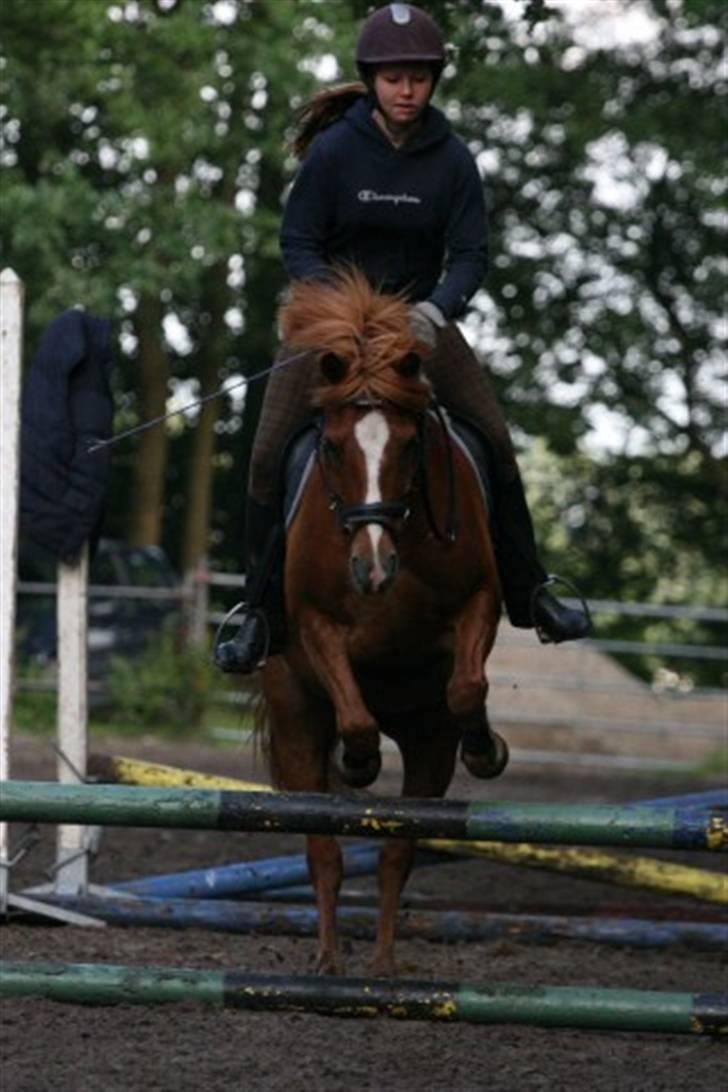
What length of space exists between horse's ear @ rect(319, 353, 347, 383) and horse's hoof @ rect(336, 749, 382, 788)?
3.39 ft

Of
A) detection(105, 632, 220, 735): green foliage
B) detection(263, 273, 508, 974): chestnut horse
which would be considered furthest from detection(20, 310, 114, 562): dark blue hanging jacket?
detection(105, 632, 220, 735): green foliage

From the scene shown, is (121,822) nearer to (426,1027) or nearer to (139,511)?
(426,1027)

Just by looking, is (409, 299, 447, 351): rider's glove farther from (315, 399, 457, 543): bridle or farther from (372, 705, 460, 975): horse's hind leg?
(372, 705, 460, 975): horse's hind leg

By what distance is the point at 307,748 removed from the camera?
8.76 meters

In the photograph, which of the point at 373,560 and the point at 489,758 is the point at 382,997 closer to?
the point at 373,560

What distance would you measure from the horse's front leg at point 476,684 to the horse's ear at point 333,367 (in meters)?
0.79

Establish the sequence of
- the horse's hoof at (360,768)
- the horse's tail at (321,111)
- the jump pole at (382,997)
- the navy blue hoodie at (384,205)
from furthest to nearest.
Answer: the horse's tail at (321,111)
the navy blue hoodie at (384,205)
the horse's hoof at (360,768)
the jump pole at (382,997)

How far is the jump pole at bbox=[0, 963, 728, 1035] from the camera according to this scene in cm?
679

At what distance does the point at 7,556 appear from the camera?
9.23m

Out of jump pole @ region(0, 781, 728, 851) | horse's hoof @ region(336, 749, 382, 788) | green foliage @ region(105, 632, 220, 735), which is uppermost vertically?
jump pole @ region(0, 781, 728, 851)

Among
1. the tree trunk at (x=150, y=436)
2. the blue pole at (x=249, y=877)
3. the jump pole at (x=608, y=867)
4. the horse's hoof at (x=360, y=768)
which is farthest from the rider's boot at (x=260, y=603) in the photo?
the tree trunk at (x=150, y=436)

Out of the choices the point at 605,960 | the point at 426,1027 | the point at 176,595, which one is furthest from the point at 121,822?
the point at 176,595

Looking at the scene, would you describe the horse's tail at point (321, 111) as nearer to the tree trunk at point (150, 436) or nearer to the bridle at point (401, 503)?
the bridle at point (401, 503)

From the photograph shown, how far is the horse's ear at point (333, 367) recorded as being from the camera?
781 centimetres
